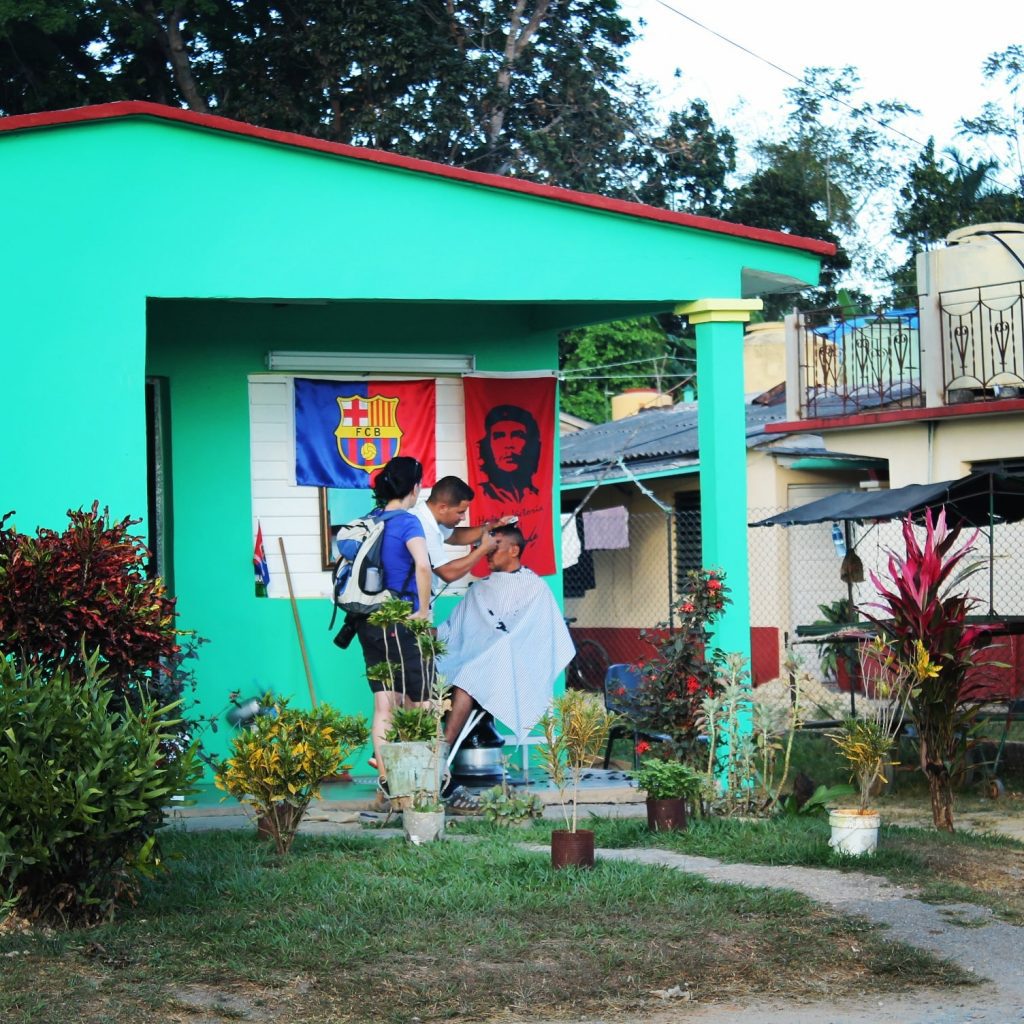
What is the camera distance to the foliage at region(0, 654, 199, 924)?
19.0 ft

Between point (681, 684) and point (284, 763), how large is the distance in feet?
7.72

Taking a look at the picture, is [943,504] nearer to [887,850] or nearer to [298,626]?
[887,850]

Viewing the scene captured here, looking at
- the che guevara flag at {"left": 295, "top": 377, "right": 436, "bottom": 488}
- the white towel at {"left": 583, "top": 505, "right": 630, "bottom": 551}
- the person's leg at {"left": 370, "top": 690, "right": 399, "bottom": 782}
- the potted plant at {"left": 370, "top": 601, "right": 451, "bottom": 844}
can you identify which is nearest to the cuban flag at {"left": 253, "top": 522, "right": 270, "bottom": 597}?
the che guevara flag at {"left": 295, "top": 377, "right": 436, "bottom": 488}

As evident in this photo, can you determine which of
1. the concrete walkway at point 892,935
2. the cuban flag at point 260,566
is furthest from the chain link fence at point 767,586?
the concrete walkway at point 892,935

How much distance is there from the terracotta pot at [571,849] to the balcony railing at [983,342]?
11424 millimetres

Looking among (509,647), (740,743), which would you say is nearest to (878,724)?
(740,743)

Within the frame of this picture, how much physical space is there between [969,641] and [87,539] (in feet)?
15.0

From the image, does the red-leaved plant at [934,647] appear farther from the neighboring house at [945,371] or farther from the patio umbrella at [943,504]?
the neighboring house at [945,371]

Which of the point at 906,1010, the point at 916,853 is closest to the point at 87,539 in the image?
the point at 906,1010

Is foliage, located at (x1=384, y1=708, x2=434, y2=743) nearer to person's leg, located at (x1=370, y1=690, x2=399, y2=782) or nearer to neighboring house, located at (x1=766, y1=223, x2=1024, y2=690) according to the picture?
person's leg, located at (x1=370, y1=690, x2=399, y2=782)

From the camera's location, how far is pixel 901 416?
1748cm

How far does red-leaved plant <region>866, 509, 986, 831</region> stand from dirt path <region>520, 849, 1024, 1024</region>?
1.51 metres

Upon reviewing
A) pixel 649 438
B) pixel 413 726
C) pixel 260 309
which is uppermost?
pixel 649 438

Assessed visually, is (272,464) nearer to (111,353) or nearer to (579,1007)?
(111,353)
